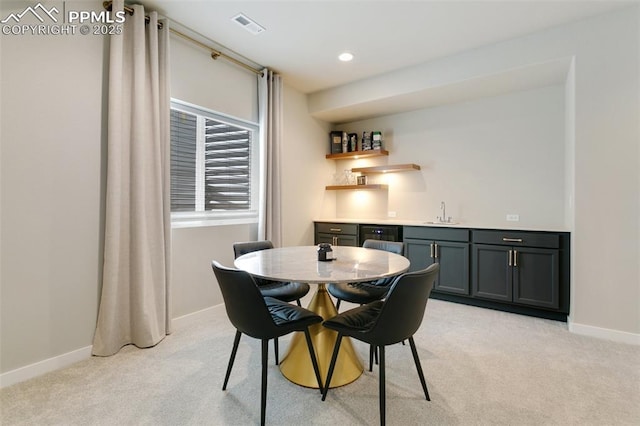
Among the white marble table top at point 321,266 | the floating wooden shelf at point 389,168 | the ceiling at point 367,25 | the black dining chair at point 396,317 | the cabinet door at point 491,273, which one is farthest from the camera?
the floating wooden shelf at point 389,168

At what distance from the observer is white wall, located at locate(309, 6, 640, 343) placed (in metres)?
2.65

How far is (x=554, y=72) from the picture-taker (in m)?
3.20

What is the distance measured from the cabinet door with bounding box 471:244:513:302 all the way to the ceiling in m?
2.15

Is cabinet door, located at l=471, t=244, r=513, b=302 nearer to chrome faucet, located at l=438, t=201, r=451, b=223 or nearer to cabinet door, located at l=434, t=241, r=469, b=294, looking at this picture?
cabinet door, located at l=434, t=241, r=469, b=294

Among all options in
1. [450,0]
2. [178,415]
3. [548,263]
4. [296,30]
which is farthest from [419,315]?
[296,30]

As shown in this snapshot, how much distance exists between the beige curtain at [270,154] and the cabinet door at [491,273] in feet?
7.61

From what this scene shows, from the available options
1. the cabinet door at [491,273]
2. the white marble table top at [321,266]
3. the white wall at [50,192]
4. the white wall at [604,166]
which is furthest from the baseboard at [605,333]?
the white wall at [50,192]

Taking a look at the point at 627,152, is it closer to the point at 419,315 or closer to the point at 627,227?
the point at 627,227

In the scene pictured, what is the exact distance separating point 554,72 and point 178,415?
4.31 metres

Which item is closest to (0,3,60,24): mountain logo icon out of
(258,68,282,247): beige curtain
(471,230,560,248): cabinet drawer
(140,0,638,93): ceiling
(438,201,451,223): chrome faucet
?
(140,0,638,93): ceiling

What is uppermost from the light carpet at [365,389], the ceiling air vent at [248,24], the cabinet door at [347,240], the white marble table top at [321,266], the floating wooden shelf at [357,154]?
the ceiling air vent at [248,24]

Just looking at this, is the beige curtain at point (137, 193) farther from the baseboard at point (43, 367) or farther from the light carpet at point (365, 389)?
the light carpet at point (365, 389)

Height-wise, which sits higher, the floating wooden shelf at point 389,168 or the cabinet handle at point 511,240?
the floating wooden shelf at point 389,168

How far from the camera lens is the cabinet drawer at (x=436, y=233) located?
11.7 ft
